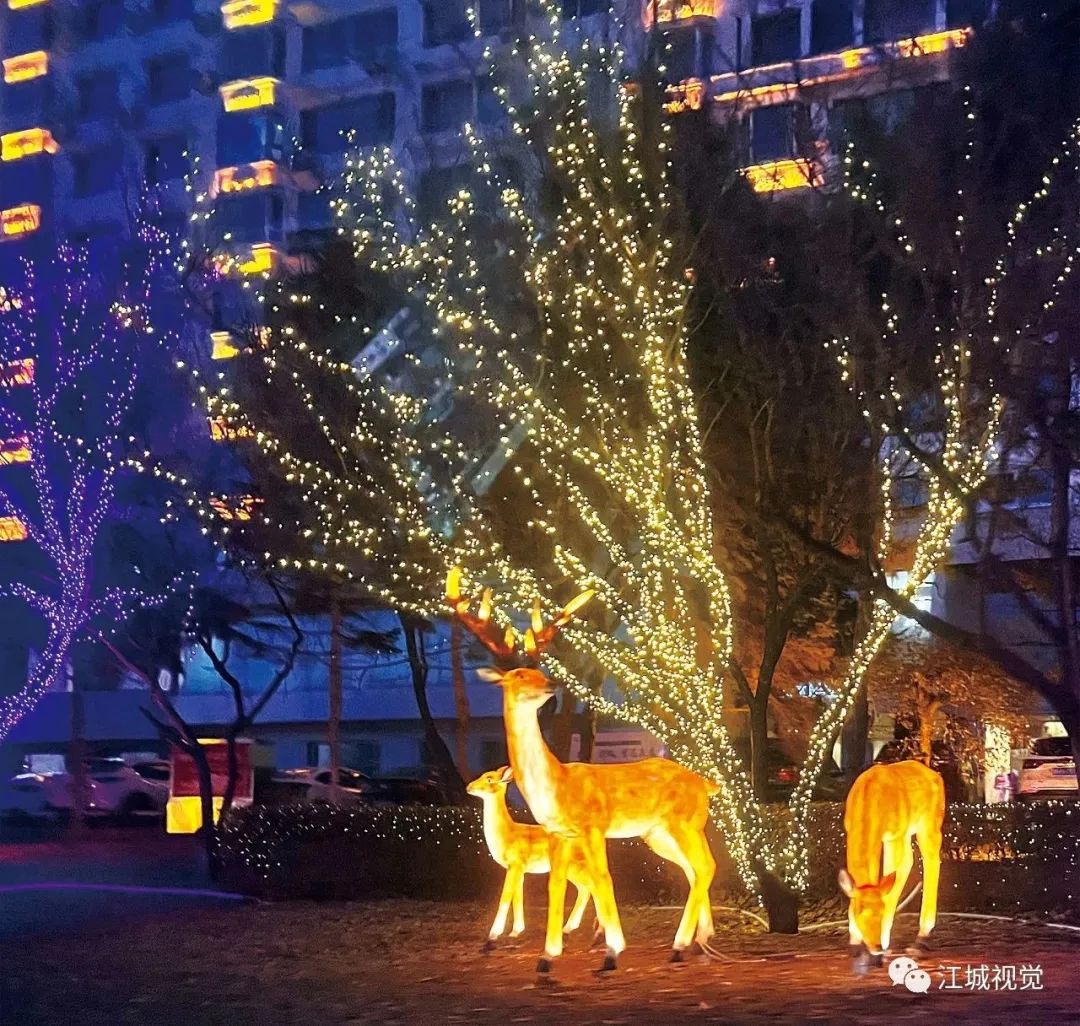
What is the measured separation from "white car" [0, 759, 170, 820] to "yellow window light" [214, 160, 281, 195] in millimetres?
18831

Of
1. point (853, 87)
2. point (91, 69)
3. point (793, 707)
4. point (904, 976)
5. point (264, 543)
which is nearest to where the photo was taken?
point (904, 976)

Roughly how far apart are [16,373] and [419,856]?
1159 cm

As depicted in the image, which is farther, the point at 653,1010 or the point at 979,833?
the point at 979,833

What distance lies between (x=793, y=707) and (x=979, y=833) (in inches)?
334

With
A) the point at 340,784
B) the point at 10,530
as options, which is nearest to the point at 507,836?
the point at 10,530

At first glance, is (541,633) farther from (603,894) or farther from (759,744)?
(759,744)

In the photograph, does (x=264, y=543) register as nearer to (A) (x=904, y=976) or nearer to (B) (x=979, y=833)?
(B) (x=979, y=833)

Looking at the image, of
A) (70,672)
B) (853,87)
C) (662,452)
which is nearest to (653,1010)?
(662,452)

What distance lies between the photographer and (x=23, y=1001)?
11156 mm

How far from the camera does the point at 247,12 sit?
50062 millimetres

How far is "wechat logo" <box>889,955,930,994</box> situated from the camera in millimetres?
10445

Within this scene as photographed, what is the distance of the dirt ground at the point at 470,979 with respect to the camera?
32.8ft

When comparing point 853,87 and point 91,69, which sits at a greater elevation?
point 91,69

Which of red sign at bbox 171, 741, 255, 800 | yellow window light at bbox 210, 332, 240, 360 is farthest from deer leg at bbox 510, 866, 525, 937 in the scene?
red sign at bbox 171, 741, 255, 800
